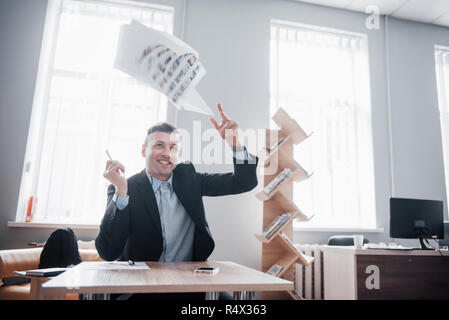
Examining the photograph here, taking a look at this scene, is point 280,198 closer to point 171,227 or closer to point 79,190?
point 171,227

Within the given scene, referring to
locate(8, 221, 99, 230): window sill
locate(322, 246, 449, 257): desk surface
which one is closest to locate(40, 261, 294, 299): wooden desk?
locate(322, 246, 449, 257): desk surface

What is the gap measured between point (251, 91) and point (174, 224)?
2.47 meters

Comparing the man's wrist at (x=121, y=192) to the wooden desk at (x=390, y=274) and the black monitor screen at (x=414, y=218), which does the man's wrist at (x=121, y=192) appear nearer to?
the wooden desk at (x=390, y=274)

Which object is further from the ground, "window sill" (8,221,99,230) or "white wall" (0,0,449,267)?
"white wall" (0,0,449,267)

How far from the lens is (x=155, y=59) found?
52.3 inches

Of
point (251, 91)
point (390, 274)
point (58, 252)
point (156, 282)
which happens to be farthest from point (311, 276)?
point (156, 282)

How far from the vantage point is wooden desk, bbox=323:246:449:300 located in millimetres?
2445

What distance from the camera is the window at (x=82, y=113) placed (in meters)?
3.38

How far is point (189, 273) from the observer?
1.20 m

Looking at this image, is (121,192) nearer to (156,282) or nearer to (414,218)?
(156,282)

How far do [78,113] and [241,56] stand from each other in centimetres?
193

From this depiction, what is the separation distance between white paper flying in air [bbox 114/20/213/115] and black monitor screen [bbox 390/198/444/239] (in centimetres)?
216

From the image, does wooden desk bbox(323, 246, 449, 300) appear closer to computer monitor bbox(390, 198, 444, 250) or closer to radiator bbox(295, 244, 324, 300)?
computer monitor bbox(390, 198, 444, 250)

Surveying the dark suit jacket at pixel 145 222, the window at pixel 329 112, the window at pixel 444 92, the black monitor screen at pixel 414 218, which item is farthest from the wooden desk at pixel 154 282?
the window at pixel 444 92
